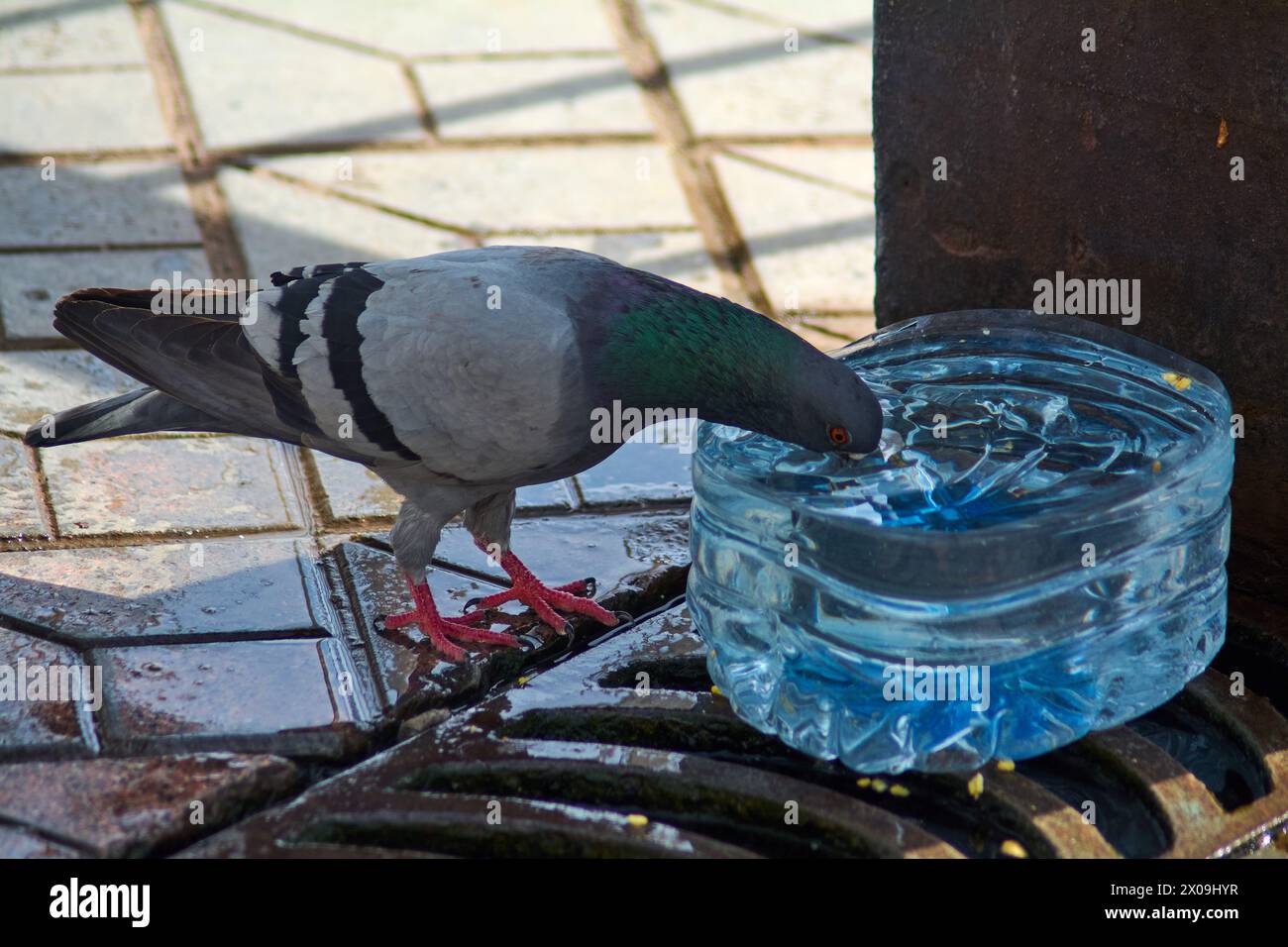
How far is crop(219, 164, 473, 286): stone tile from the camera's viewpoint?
506 cm

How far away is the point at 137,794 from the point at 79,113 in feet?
13.4

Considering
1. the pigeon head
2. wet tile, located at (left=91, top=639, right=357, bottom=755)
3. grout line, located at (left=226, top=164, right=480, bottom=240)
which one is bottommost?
wet tile, located at (left=91, top=639, right=357, bottom=755)

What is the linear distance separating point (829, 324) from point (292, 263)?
5.84ft

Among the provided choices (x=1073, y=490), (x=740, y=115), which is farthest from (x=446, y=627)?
(x=740, y=115)

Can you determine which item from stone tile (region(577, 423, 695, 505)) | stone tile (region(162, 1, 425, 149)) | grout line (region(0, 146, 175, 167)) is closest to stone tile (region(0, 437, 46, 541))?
stone tile (region(577, 423, 695, 505))

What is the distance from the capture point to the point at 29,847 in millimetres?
2531

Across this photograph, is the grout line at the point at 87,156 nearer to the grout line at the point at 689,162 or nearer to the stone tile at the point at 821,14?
the grout line at the point at 689,162

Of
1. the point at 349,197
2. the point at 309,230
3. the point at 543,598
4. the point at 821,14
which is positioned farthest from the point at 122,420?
the point at 821,14

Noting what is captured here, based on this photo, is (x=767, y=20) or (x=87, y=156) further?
(x=767, y=20)

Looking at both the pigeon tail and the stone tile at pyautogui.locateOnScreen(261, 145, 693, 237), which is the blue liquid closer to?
the pigeon tail

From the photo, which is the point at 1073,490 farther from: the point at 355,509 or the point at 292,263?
the point at 292,263

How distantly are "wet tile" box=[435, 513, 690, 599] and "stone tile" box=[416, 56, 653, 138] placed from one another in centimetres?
274

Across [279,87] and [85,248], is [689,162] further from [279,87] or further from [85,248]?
[85,248]

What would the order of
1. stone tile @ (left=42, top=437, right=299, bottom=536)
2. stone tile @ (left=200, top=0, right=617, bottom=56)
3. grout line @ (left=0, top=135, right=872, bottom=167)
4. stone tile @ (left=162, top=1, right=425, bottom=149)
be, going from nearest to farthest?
stone tile @ (left=42, top=437, right=299, bottom=536), grout line @ (left=0, top=135, right=872, bottom=167), stone tile @ (left=162, top=1, right=425, bottom=149), stone tile @ (left=200, top=0, right=617, bottom=56)
